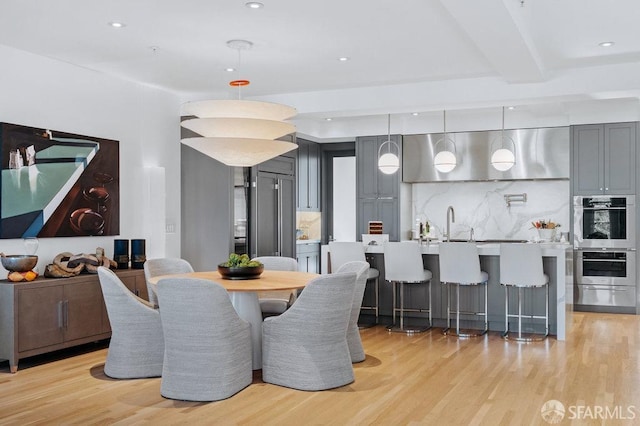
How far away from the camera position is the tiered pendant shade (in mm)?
4996

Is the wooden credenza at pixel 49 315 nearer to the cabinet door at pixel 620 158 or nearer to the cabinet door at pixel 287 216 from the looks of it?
the cabinet door at pixel 287 216

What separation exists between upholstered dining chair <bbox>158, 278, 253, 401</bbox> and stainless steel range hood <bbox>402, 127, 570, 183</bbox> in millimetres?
5788

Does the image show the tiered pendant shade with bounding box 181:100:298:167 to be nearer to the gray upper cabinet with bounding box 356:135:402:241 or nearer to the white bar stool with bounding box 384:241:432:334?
the white bar stool with bounding box 384:241:432:334

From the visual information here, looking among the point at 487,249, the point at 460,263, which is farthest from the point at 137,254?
the point at 487,249

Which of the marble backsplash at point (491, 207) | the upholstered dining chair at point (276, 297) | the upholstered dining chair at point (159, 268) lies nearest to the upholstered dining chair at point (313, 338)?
the upholstered dining chair at point (276, 297)

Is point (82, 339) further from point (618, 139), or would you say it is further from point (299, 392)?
point (618, 139)

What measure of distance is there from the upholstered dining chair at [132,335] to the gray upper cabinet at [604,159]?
19.5ft

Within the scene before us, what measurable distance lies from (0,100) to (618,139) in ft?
23.1

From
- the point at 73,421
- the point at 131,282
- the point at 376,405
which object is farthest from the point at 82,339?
the point at 376,405

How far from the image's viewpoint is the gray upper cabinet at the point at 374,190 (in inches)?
384

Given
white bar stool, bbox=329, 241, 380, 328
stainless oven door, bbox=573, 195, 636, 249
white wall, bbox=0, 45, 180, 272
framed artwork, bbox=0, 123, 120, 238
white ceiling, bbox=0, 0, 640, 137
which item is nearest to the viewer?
white ceiling, bbox=0, 0, 640, 137

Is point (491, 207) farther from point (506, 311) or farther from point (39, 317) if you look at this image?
point (39, 317)

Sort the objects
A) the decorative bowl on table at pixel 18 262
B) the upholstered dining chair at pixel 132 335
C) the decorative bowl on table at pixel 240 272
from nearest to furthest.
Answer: the upholstered dining chair at pixel 132 335 → the decorative bowl on table at pixel 240 272 → the decorative bowl on table at pixel 18 262

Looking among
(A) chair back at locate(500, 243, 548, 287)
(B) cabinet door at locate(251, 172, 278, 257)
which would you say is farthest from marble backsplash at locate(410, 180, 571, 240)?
(A) chair back at locate(500, 243, 548, 287)
